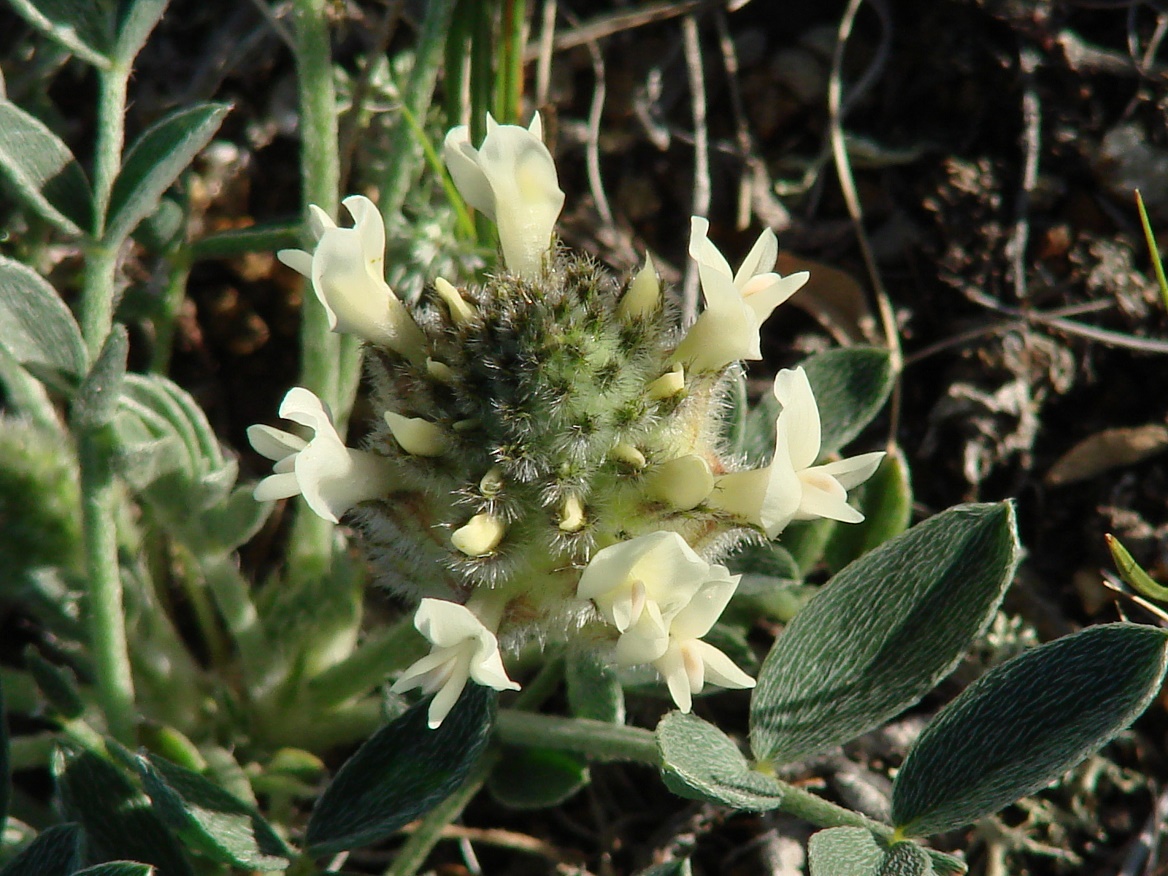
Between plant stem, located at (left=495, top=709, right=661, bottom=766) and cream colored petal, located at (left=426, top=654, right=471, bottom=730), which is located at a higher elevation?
cream colored petal, located at (left=426, top=654, right=471, bottom=730)

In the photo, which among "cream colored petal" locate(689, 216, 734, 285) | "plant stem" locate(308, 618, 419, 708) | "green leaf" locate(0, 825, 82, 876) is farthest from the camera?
"plant stem" locate(308, 618, 419, 708)

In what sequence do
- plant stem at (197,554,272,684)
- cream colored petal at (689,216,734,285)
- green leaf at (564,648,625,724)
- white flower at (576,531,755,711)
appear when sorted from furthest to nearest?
plant stem at (197,554,272,684), green leaf at (564,648,625,724), cream colored petal at (689,216,734,285), white flower at (576,531,755,711)

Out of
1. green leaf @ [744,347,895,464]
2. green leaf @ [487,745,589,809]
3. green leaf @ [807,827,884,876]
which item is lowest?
green leaf @ [487,745,589,809]

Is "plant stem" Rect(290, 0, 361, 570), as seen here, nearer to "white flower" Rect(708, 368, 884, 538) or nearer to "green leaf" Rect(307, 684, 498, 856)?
"green leaf" Rect(307, 684, 498, 856)

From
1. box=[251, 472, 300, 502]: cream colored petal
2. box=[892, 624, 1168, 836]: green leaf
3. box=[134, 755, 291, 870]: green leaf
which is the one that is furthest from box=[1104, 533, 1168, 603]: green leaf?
box=[134, 755, 291, 870]: green leaf

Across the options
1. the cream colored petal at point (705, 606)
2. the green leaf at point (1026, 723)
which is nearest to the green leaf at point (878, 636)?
the green leaf at point (1026, 723)

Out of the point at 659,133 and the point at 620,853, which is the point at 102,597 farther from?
the point at 659,133

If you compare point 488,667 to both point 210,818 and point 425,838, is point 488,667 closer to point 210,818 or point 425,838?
point 210,818
